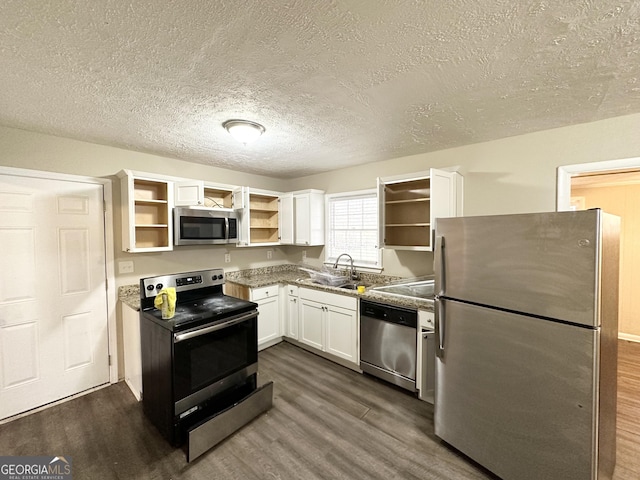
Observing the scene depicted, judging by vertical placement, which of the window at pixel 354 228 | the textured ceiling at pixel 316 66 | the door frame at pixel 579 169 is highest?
the textured ceiling at pixel 316 66

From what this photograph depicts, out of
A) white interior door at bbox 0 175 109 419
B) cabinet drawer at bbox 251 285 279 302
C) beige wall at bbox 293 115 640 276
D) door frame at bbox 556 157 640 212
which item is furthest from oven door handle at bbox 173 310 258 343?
door frame at bbox 556 157 640 212

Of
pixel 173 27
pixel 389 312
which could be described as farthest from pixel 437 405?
pixel 173 27

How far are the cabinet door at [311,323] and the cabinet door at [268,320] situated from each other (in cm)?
35

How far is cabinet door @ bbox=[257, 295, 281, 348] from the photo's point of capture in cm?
343

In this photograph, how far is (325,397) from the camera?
8.30 feet

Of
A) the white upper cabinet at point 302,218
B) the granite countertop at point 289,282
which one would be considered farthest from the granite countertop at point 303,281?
the white upper cabinet at point 302,218

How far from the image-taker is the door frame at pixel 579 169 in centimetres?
205

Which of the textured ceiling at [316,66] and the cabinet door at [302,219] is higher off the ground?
the textured ceiling at [316,66]

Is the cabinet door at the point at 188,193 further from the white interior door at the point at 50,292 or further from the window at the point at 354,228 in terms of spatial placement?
the window at the point at 354,228

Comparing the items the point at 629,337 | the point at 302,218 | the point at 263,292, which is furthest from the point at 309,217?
the point at 629,337

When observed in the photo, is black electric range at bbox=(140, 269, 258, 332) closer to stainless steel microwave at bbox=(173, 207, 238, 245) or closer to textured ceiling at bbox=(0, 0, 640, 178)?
stainless steel microwave at bbox=(173, 207, 238, 245)

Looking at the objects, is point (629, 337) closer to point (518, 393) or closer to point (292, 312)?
point (518, 393)

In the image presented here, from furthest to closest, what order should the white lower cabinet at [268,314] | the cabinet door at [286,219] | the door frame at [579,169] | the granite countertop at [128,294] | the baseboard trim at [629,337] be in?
the cabinet door at [286,219] → the baseboard trim at [629,337] → the white lower cabinet at [268,314] → the granite countertop at [128,294] → the door frame at [579,169]

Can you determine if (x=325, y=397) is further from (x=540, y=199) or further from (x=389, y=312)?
(x=540, y=199)
